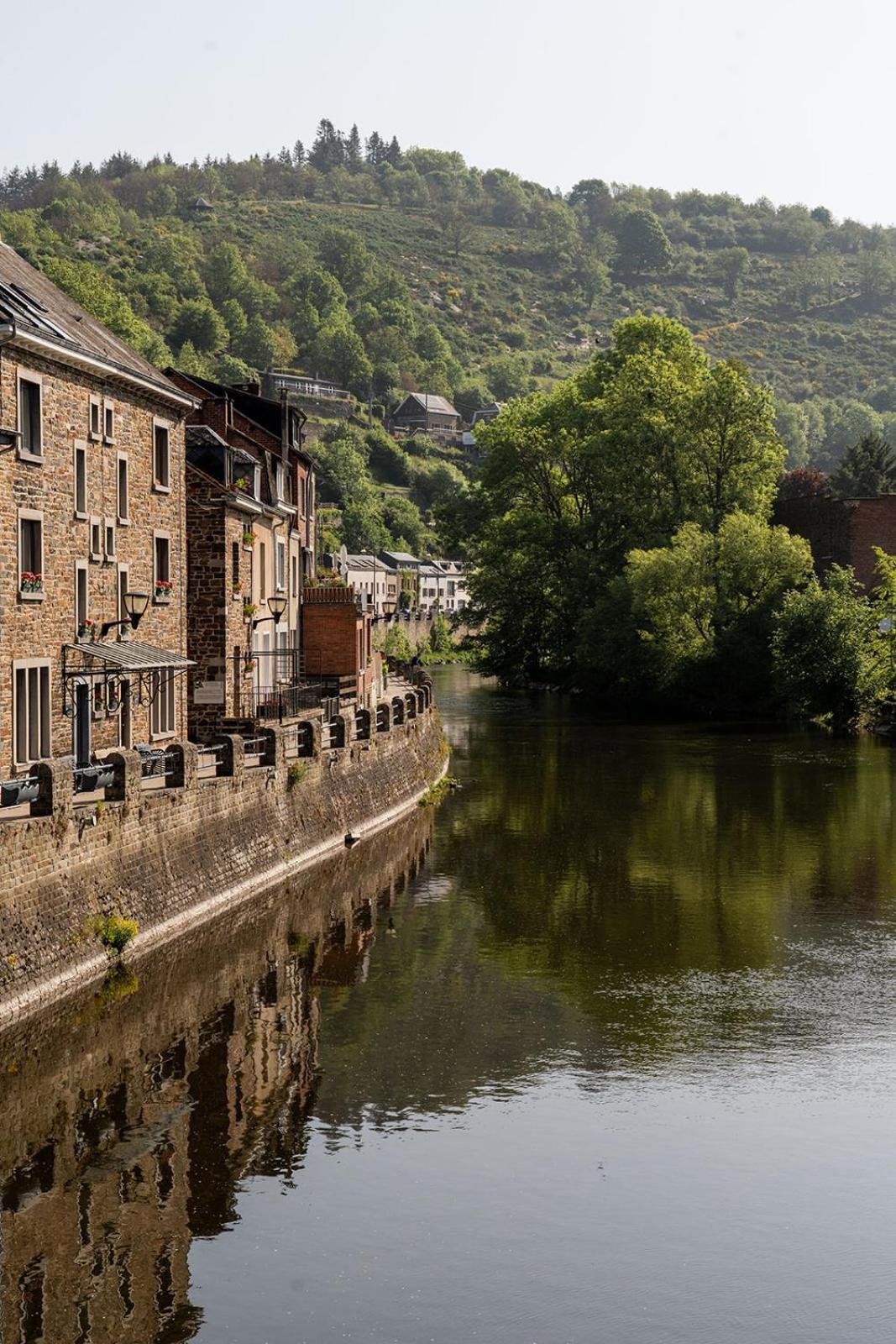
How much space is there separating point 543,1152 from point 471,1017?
511 centimetres

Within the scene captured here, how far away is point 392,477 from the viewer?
18662 cm

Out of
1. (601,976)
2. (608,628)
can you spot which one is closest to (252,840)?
(601,976)

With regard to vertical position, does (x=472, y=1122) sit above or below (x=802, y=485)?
below

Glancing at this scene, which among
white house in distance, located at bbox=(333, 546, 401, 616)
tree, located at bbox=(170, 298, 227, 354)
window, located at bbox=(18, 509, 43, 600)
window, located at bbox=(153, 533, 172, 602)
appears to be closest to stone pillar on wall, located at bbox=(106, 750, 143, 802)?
window, located at bbox=(18, 509, 43, 600)

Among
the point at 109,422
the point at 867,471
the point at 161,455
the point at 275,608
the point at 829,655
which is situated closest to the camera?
the point at 109,422

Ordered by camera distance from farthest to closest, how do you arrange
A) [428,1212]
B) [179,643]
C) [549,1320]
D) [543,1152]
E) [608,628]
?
[608,628] → [179,643] → [543,1152] → [428,1212] → [549,1320]

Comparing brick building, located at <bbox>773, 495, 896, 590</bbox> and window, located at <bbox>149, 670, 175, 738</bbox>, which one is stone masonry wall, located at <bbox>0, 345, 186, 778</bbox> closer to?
window, located at <bbox>149, 670, 175, 738</bbox>

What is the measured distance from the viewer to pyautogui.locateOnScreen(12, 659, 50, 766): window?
27103 mm

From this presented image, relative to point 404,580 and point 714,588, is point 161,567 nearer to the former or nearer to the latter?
point 714,588

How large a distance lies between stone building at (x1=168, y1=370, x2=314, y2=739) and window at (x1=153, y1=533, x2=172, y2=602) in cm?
330

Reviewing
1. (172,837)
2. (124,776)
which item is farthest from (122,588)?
(124,776)

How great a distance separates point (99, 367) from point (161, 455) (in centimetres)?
556

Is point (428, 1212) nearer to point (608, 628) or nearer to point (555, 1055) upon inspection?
point (555, 1055)

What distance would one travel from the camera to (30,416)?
91.2ft
